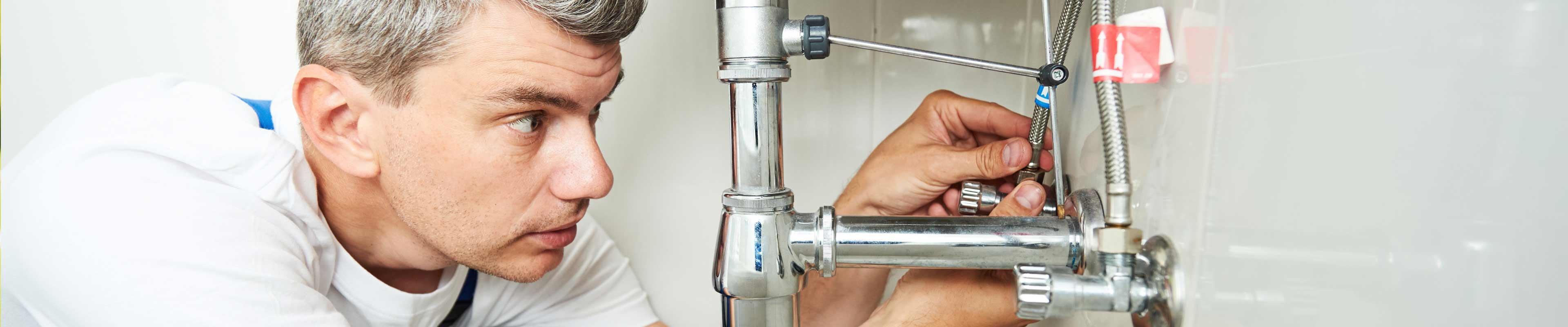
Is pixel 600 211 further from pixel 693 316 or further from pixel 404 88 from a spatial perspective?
pixel 404 88

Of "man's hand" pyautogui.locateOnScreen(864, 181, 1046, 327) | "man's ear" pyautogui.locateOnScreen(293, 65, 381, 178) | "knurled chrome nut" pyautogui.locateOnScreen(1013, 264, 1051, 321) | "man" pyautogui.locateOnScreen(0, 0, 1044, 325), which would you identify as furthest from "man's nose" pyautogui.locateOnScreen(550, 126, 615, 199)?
"knurled chrome nut" pyautogui.locateOnScreen(1013, 264, 1051, 321)

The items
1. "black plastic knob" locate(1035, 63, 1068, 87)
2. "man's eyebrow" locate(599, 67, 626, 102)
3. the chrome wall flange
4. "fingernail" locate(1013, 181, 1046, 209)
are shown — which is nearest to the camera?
the chrome wall flange

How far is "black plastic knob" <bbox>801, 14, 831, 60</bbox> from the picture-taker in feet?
1.68

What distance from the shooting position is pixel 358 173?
0.68 m

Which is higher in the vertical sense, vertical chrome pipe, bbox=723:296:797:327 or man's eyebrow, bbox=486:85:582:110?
man's eyebrow, bbox=486:85:582:110

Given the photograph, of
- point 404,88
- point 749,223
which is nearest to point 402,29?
point 404,88

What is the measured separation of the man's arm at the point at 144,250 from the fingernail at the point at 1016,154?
0.51m

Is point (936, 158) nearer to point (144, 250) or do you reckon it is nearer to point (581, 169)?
point (581, 169)

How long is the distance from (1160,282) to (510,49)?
448 mm

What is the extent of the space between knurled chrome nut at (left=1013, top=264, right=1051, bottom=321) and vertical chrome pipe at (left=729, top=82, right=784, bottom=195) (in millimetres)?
165

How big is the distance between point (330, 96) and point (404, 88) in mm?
73

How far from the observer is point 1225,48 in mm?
320

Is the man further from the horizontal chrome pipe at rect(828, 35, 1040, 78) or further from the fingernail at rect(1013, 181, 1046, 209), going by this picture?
the horizontal chrome pipe at rect(828, 35, 1040, 78)

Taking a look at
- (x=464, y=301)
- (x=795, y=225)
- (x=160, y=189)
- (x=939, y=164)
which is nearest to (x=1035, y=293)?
(x=795, y=225)
